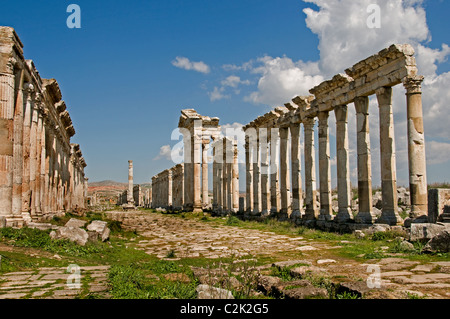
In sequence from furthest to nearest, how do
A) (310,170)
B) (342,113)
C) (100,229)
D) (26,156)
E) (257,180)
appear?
(257,180)
(310,170)
(342,113)
(26,156)
(100,229)

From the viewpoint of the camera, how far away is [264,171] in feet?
88.8

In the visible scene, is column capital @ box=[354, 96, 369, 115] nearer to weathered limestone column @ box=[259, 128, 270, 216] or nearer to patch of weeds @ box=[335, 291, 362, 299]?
weathered limestone column @ box=[259, 128, 270, 216]

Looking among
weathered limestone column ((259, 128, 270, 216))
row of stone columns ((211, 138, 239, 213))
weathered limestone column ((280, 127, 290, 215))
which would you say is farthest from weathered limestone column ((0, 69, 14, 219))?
row of stone columns ((211, 138, 239, 213))

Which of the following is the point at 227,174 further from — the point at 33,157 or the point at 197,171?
the point at 33,157

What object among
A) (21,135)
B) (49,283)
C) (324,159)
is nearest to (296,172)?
(324,159)

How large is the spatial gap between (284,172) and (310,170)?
316cm

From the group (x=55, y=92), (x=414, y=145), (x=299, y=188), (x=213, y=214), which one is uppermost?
(x=55, y=92)

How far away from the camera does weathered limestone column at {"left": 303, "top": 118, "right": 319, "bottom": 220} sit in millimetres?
20688

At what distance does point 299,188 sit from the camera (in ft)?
73.2

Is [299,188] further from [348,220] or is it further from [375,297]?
[375,297]

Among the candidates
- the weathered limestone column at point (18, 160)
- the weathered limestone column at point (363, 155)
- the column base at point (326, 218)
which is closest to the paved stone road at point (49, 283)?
the weathered limestone column at point (18, 160)
